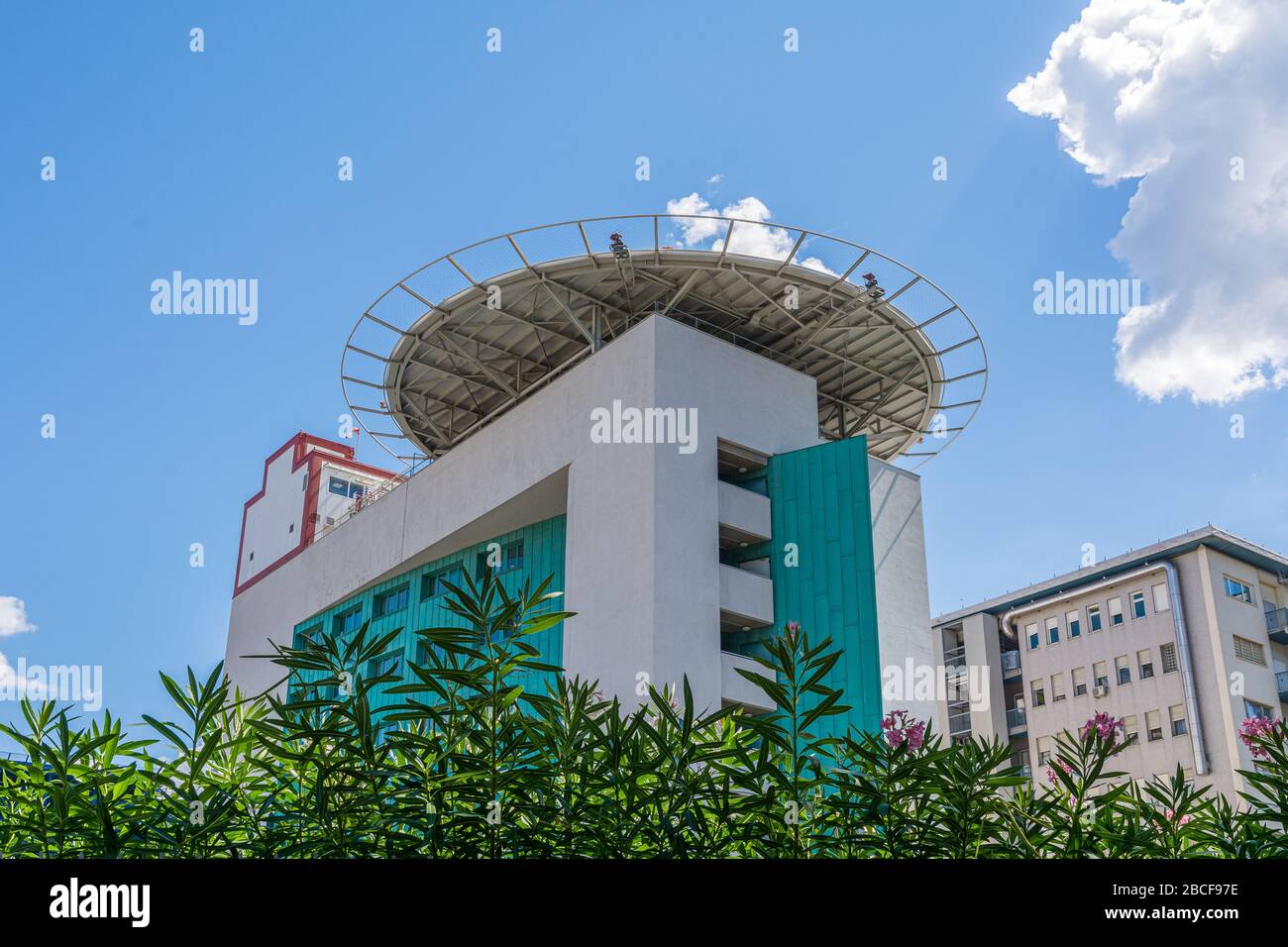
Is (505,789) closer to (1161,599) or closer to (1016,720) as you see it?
(1161,599)

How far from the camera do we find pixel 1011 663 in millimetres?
60906

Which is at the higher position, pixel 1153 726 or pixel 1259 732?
pixel 1153 726

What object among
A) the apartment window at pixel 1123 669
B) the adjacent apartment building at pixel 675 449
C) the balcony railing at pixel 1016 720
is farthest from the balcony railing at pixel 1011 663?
the adjacent apartment building at pixel 675 449

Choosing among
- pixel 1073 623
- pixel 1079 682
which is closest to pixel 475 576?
pixel 1079 682

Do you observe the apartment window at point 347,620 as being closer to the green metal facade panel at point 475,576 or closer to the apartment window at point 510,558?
the green metal facade panel at point 475,576

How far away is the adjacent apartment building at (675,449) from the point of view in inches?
1143

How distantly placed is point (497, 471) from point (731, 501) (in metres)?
7.84

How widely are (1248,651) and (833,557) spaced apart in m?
31.8

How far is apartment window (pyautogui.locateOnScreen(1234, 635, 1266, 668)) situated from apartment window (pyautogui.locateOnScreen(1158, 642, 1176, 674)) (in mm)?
2472

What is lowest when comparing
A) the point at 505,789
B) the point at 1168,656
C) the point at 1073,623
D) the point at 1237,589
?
the point at 505,789

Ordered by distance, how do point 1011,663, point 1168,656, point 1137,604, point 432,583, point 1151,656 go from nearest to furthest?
point 432,583
point 1168,656
point 1151,656
point 1137,604
point 1011,663
